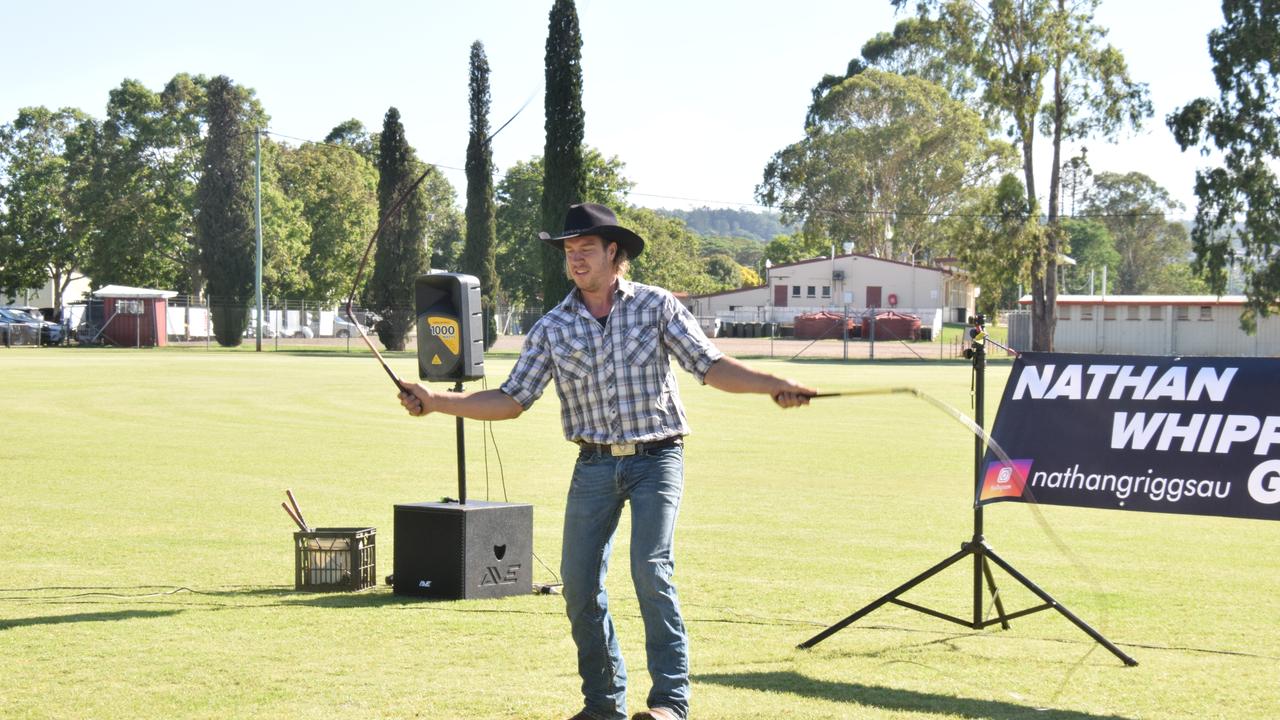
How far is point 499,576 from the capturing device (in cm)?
872

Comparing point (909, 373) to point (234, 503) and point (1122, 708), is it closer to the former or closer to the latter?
point (234, 503)

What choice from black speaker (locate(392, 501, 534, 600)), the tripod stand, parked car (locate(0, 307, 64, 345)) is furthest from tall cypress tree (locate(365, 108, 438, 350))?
the tripod stand

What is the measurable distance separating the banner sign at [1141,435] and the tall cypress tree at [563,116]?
48.9 m

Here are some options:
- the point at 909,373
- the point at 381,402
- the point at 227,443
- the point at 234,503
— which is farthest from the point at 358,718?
the point at 909,373

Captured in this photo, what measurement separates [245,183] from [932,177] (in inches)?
1920

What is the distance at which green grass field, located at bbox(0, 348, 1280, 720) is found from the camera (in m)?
6.25

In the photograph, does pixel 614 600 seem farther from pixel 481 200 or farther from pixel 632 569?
pixel 481 200

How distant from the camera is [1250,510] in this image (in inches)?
256

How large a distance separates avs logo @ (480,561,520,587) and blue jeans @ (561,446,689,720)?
302 cm

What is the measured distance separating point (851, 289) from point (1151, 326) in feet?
89.6

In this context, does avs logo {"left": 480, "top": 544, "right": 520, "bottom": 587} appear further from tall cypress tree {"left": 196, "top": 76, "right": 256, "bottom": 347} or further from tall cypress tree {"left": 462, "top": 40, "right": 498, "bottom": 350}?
tall cypress tree {"left": 196, "top": 76, "right": 256, "bottom": 347}

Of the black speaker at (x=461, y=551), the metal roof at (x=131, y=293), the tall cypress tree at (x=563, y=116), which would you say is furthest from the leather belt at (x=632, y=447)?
the metal roof at (x=131, y=293)

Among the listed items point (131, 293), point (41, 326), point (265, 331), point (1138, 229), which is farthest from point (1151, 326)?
point (1138, 229)

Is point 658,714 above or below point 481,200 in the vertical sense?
below
